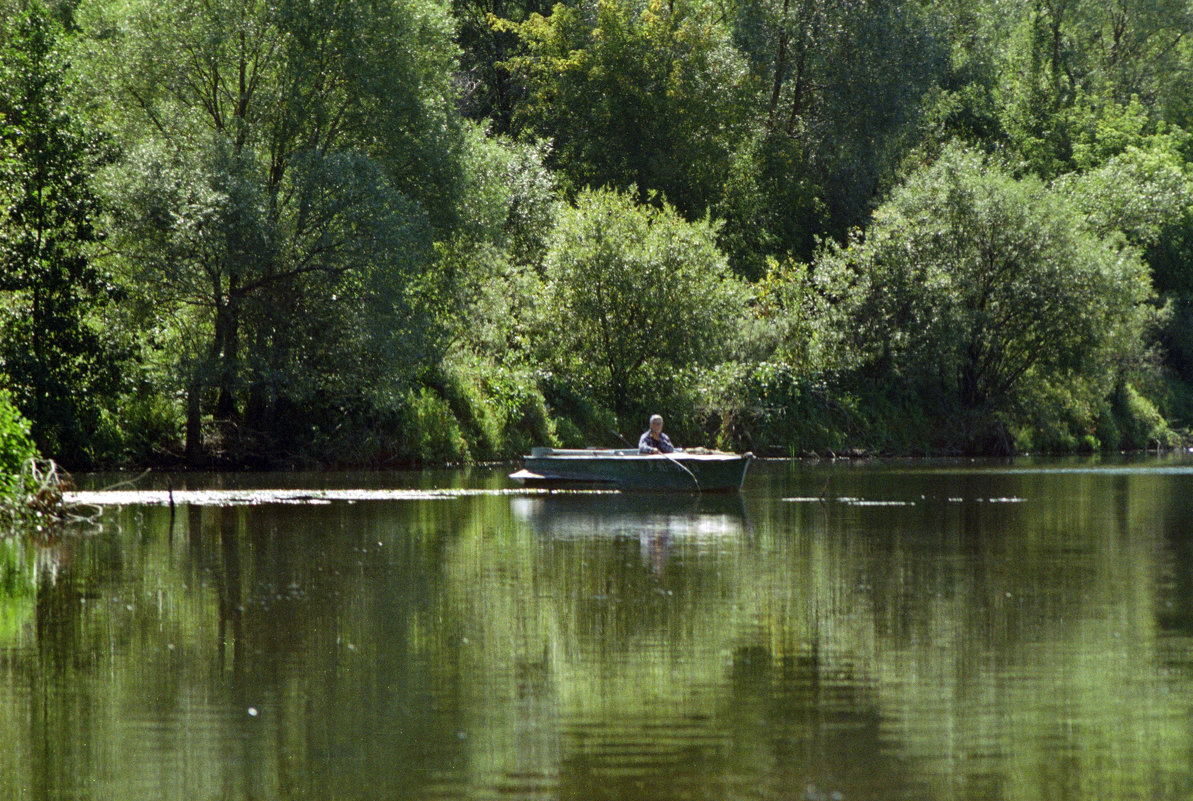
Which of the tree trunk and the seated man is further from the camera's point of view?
the tree trunk

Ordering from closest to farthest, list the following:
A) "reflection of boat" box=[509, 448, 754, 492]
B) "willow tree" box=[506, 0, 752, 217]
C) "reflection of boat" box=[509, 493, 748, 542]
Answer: "reflection of boat" box=[509, 493, 748, 542] < "reflection of boat" box=[509, 448, 754, 492] < "willow tree" box=[506, 0, 752, 217]

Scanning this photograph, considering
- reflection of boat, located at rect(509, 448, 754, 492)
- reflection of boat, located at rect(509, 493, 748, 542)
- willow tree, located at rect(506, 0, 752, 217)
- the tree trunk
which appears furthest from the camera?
willow tree, located at rect(506, 0, 752, 217)

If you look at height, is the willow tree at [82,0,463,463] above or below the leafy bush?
above

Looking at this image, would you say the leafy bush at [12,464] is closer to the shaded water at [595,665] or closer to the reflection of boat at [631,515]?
the shaded water at [595,665]

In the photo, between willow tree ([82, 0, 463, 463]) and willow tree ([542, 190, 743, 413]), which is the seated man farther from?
willow tree ([542, 190, 743, 413])

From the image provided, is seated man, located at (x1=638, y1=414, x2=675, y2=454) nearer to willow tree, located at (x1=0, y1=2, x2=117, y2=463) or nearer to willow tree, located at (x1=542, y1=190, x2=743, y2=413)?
willow tree, located at (x1=0, y1=2, x2=117, y2=463)

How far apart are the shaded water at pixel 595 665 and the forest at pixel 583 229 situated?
8.09 m

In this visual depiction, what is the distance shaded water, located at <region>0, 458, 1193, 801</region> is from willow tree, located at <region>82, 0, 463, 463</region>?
15418 millimetres

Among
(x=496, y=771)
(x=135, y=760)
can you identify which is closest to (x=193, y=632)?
(x=135, y=760)

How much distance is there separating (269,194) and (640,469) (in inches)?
507

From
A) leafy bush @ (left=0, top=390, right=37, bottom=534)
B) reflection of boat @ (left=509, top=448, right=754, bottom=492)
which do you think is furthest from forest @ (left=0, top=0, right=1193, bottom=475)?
reflection of boat @ (left=509, top=448, right=754, bottom=492)

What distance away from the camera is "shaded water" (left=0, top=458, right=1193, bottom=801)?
7582mm

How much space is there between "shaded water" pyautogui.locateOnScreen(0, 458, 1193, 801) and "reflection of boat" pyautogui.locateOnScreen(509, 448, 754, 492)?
29.0 ft

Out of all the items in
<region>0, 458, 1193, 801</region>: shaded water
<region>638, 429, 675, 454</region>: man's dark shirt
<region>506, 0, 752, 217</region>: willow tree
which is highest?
<region>506, 0, 752, 217</region>: willow tree
